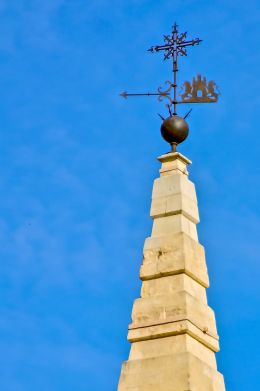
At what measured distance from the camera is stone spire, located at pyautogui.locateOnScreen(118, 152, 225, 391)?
47.9 ft

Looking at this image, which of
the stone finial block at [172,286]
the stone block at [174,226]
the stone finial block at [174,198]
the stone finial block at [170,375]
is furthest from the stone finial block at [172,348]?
the stone finial block at [174,198]

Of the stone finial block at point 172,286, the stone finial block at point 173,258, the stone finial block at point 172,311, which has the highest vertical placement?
the stone finial block at point 173,258

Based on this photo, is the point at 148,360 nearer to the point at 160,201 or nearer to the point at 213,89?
the point at 160,201

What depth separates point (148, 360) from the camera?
590 inches

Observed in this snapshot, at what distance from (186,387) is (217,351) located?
5.58 feet

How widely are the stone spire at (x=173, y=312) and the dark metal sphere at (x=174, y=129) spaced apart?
98 centimetres

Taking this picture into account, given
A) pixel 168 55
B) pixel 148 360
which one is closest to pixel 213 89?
pixel 168 55

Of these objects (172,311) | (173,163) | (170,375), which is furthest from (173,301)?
(173,163)

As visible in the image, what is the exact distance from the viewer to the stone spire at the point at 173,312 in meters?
14.6

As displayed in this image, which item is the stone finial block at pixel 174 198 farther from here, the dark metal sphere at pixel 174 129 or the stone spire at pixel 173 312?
the dark metal sphere at pixel 174 129

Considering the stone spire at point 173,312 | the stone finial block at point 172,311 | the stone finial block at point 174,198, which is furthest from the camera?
the stone finial block at point 174,198

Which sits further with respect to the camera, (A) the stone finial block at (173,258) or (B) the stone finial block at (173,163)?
(B) the stone finial block at (173,163)

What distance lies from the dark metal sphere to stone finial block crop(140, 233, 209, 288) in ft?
8.20

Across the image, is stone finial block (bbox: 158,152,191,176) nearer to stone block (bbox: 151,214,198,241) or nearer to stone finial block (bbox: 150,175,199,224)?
stone finial block (bbox: 150,175,199,224)
